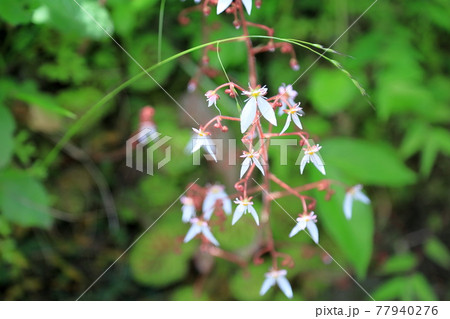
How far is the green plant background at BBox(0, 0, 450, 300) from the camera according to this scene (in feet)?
3.68

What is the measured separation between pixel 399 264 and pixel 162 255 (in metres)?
0.62

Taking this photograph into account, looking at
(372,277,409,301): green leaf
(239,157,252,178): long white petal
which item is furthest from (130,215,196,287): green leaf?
(239,157,252,178): long white petal

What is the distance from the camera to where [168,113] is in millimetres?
1216

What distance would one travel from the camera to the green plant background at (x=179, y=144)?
3.68 ft

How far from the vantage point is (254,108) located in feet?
1.91

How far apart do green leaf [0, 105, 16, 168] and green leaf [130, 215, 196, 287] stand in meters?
0.40

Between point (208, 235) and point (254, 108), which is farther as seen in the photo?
point (208, 235)

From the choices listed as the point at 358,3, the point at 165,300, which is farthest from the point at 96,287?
the point at 358,3

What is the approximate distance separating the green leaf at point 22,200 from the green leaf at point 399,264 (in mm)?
854

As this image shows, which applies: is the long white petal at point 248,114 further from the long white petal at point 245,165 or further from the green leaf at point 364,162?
the green leaf at point 364,162

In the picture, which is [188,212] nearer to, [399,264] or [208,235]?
[208,235]

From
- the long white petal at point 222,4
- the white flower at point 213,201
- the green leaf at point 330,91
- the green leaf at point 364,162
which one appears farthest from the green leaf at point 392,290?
the long white petal at point 222,4

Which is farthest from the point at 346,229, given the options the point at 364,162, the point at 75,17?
the point at 75,17
